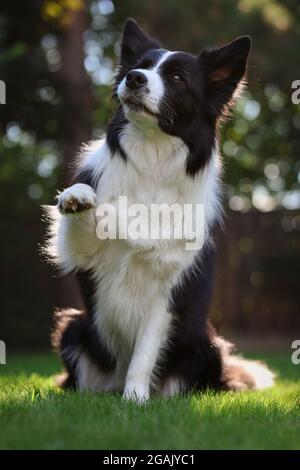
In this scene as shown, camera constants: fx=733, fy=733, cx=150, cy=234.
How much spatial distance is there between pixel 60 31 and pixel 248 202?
8.35m

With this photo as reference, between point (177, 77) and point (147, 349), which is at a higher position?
point (177, 77)

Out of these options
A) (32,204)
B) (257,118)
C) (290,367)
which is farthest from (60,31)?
(257,118)

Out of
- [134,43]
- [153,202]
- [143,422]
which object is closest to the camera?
[143,422]

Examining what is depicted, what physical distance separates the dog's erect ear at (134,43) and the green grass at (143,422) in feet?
7.81

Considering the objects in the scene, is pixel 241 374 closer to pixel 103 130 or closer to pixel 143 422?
pixel 143 422

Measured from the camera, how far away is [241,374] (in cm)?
591

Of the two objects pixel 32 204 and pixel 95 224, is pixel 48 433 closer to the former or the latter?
pixel 95 224

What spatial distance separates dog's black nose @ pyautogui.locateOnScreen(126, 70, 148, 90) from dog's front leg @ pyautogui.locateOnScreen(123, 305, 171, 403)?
1.48m

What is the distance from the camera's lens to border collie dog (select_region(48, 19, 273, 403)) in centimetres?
483

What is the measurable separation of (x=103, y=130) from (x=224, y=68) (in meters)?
9.50

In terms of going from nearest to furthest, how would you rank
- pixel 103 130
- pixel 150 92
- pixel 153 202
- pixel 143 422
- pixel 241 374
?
pixel 143 422 < pixel 150 92 < pixel 153 202 < pixel 241 374 < pixel 103 130

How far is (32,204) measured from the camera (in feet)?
42.3

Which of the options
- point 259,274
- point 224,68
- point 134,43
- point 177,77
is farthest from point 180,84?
point 259,274

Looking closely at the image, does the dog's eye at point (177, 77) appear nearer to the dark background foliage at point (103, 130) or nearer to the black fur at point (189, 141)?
the black fur at point (189, 141)
